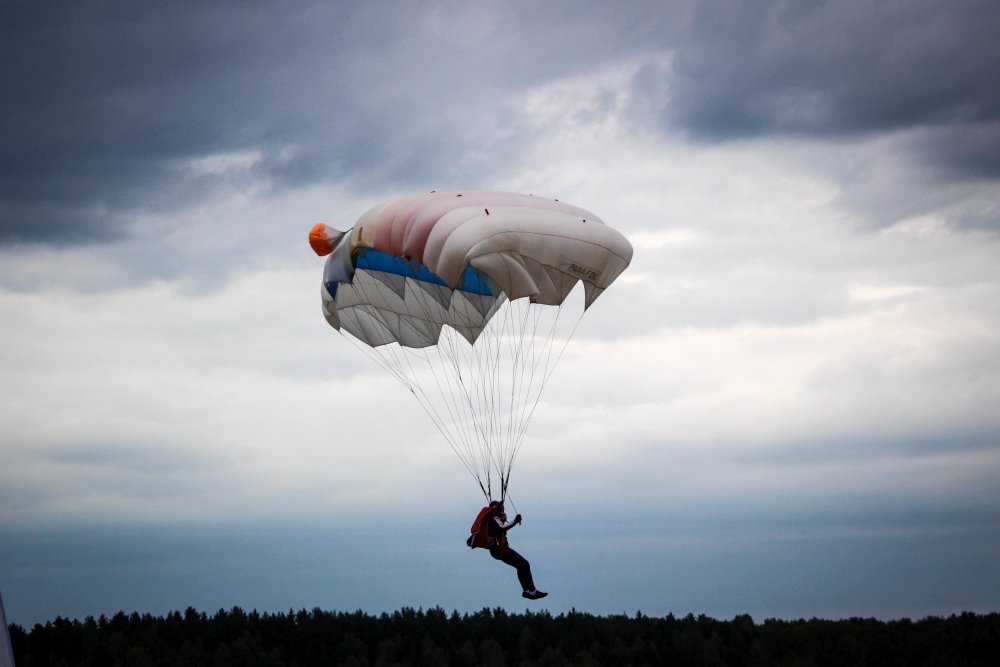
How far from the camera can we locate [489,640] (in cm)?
1964

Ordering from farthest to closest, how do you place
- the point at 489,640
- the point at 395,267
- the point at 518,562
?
the point at 395,267
the point at 518,562
the point at 489,640

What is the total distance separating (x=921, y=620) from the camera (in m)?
21.9

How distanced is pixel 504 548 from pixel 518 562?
0.48 meters

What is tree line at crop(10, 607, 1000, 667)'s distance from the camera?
62.7 ft

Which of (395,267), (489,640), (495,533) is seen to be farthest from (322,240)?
(489,640)

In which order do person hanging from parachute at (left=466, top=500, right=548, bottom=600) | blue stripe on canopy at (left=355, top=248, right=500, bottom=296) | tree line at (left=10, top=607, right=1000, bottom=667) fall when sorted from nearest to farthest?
tree line at (left=10, top=607, right=1000, bottom=667), person hanging from parachute at (left=466, top=500, right=548, bottom=600), blue stripe on canopy at (left=355, top=248, right=500, bottom=296)

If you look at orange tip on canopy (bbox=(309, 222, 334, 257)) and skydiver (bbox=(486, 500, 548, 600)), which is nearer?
skydiver (bbox=(486, 500, 548, 600))

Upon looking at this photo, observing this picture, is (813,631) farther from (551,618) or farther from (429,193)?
(429,193)

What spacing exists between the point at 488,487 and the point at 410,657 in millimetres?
3529

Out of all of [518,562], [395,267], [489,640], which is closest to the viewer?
[489,640]

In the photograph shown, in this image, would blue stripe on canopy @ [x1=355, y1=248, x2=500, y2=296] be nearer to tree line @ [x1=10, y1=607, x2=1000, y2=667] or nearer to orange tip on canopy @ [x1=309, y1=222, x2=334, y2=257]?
orange tip on canopy @ [x1=309, y1=222, x2=334, y2=257]

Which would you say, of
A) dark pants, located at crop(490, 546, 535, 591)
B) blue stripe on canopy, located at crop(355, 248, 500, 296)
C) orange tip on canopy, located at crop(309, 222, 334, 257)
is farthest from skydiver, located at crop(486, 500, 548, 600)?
orange tip on canopy, located at crop(309, 222, 334, 257)

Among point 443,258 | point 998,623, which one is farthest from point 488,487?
point 998,623

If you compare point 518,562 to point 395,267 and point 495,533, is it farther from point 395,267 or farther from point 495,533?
point 395,267
